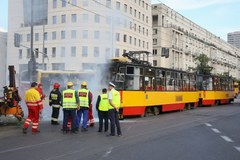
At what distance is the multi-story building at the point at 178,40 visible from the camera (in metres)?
78.0

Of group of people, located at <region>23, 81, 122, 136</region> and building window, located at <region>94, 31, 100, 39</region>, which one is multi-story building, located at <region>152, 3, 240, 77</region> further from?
group of people, located at <region>23, 81, 122, 136</region>

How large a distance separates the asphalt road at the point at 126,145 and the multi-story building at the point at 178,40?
2136 inches

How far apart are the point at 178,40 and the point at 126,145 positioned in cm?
7661

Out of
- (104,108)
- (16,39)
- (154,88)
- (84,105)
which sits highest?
(16,39)

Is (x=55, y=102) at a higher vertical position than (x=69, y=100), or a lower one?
lower

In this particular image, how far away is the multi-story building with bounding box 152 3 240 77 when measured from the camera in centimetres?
7800

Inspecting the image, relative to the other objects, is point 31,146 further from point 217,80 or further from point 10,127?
point 217,80

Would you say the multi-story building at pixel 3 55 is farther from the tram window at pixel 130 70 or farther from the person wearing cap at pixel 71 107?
the person wearing cap at pixel 71 107

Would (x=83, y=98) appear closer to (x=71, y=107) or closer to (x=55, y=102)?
(x=71, y=107)

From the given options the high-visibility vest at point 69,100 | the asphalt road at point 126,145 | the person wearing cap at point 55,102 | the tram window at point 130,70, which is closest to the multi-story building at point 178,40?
the tram window at point 130,70

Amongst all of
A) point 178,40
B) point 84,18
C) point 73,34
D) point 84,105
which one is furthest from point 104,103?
point 178,40

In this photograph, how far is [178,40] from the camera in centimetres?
8394

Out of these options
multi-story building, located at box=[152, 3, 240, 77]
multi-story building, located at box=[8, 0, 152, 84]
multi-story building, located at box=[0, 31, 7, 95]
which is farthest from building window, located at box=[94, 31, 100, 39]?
multi-story building, located at box=[152, 3, 240, 77]

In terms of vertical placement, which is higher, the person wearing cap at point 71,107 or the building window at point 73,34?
the building window at point 73,34
